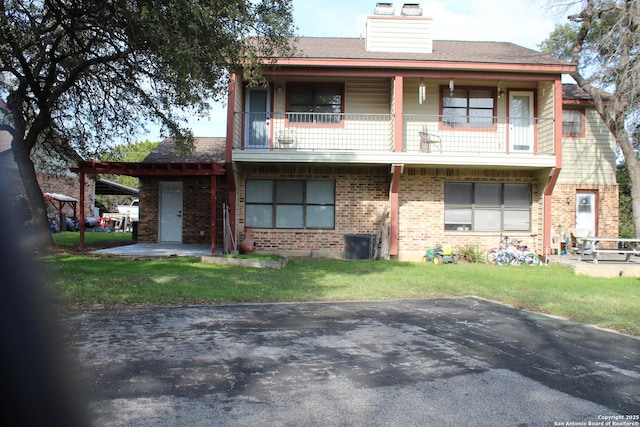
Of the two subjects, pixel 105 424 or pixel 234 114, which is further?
pixel 234 114

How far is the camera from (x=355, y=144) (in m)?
15.4

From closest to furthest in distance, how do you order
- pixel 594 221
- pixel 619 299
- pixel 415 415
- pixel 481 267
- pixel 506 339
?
pixel 415 415 < pixel 506 339 < pixel 619 299 < pixel 481 267 < pixel 594 221

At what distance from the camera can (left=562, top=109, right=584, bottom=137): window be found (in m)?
16.6

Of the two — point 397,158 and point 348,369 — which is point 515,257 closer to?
point 397,158

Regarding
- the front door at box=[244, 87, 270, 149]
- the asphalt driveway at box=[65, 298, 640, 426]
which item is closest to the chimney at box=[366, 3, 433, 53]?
the front door at box=[244, 87, 270, 149]

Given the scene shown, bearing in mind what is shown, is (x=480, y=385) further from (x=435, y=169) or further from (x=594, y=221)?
(x=594, y=221)

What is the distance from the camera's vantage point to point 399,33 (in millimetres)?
16500

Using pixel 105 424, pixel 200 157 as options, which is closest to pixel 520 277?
pixel 105 424

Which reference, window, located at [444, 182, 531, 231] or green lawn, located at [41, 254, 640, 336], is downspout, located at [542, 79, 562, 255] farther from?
green lawn, located at [41, 254, 640, 336]

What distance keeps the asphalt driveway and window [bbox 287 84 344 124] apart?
9347 mm

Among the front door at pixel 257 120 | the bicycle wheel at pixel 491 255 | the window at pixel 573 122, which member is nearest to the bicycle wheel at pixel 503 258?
the bicycle wheel at pixel 491 255

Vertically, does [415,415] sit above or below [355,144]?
below

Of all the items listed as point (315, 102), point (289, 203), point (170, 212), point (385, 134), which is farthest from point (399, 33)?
point (170, 212)

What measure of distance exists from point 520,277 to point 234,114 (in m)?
9.13
